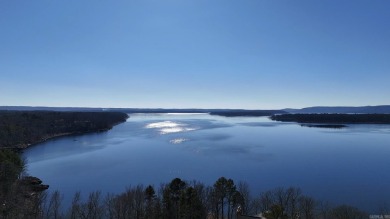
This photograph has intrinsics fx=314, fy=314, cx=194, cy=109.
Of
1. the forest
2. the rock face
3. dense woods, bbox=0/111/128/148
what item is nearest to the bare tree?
the forest

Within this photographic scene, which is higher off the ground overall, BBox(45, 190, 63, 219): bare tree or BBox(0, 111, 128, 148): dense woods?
BBox(0, 111, 128, 148): dense woods

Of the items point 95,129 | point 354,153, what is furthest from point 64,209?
point 95,129

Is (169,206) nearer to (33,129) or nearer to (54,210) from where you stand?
(54,210)

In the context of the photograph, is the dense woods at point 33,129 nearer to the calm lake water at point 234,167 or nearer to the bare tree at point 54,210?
the calm lake water at point 234,167

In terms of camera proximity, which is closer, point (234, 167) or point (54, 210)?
point (54, 210)

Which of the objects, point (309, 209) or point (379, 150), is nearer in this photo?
point (309, 209)

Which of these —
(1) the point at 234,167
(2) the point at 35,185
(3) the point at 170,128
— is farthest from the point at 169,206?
(3) the point at 170,128

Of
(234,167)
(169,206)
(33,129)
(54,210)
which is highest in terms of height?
(33,129)

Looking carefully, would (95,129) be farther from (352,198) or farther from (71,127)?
(352,198)

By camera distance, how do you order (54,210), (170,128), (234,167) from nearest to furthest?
(54,210), (234,167), (170,128)

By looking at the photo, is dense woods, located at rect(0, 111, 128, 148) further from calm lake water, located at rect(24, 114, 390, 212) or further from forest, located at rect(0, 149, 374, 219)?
forest, located at rect(0, 149, 374, 219)

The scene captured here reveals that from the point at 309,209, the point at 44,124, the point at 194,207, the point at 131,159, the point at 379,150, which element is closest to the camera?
the point at 194,207
